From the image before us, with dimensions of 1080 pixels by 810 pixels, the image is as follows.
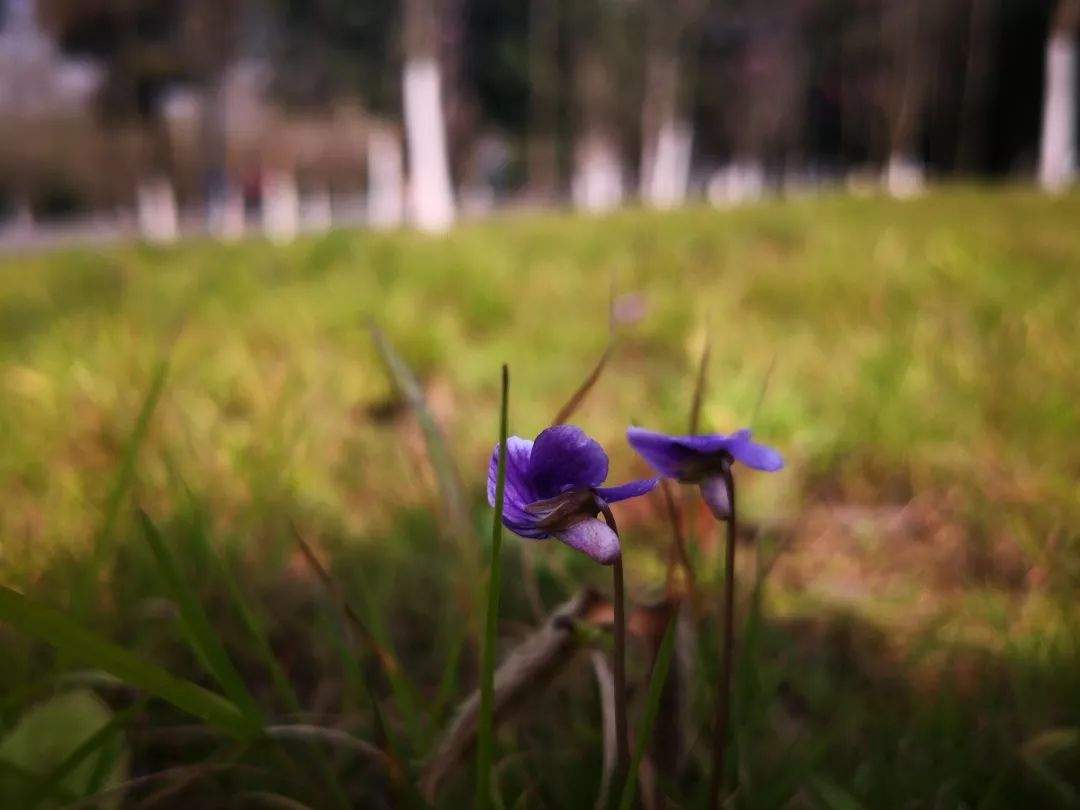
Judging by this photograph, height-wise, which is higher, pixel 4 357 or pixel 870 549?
pixel 4 357

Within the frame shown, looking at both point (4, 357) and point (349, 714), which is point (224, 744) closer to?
point (349, 714)

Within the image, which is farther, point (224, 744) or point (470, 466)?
point (470, 466)

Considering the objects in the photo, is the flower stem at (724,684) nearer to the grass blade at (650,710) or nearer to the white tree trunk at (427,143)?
the grass blade at (650,710)

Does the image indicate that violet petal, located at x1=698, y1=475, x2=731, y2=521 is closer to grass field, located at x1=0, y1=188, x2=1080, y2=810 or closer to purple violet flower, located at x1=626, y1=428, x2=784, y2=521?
purple violet flower, located at x1=626, y1=428, x2=784, y2=521

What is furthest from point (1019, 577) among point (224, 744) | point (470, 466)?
point (224, 744)

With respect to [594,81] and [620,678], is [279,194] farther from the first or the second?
[620,678]

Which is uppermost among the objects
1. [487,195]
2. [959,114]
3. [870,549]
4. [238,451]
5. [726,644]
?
[959,114]

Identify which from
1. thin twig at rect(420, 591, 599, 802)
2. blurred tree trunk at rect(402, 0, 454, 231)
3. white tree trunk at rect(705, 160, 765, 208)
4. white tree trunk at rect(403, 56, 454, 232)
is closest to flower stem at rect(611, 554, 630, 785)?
thin twig at rect(420, 591, 599, 802)

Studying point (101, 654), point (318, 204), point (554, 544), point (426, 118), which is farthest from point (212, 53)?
point (101, 654)
